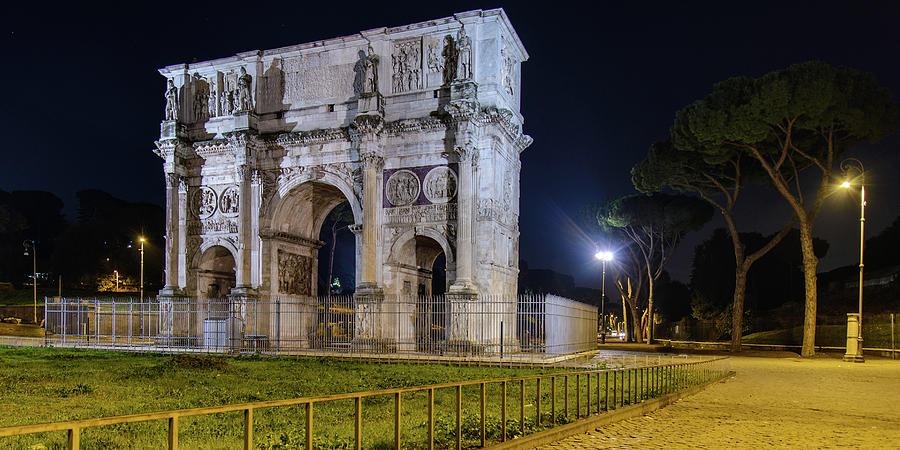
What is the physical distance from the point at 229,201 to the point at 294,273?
3817 millimetres

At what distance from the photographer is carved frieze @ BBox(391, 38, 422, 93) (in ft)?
80.6

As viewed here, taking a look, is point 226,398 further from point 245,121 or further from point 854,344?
point 854,344

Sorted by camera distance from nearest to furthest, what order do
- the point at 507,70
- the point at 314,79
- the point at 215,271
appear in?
the point at 507,70 < the point at 314,79 < the point at 215,271

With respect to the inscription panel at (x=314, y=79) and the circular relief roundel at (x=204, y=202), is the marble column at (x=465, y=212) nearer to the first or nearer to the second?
the inscription panel at (x=314, y=79)

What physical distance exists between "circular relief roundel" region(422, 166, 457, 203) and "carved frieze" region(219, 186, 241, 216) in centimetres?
807

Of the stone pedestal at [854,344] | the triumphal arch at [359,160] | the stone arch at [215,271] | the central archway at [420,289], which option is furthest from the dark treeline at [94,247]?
the stone pedestal at [854,344]

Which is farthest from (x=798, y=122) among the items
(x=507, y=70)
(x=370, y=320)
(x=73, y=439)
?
(x=73, y=439)

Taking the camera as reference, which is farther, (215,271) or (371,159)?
(215,271)

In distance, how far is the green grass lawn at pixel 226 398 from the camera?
7168 mm

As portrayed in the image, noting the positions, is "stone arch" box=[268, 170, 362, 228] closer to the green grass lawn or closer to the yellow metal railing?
the green grass lawn

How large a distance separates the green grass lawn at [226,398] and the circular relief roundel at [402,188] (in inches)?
307

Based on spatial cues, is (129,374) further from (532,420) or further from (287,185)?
(287,185)

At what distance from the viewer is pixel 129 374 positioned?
44.3 ft

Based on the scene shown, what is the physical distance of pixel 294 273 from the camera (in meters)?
27.5
